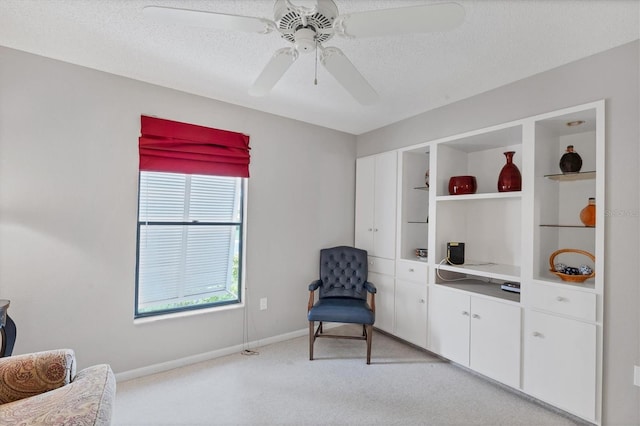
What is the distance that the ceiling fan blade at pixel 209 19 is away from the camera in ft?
3.93

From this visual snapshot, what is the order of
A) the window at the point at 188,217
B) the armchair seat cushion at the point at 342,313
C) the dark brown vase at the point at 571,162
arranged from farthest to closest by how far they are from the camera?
the armchair seat cushion at the point at 342,313 < the window at the point at 188,217 < the dark brown vase at the point at 571,162

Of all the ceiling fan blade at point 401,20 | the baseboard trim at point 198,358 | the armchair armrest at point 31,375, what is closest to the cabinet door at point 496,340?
the baseboard trim at point 198,358

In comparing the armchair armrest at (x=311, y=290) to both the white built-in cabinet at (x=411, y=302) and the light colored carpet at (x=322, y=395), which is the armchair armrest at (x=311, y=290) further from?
the white built-in cabinet at (x=411, y=302)

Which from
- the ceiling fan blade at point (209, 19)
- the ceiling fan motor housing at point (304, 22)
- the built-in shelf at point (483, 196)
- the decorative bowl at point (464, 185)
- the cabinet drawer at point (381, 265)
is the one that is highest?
the ceiling fan motor housing at point (304, 22)

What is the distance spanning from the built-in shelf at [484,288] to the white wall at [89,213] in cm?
190

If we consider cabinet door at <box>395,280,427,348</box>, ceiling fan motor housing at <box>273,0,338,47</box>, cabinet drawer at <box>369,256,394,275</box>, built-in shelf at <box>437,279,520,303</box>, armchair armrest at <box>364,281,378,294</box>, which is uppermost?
ceiling fan motor housing at <box>273,0,338,47</box>

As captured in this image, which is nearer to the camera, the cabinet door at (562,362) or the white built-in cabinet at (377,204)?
the cabinet door at (562,362)

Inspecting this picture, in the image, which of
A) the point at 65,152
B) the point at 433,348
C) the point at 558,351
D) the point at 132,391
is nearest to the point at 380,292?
the point at 433,348

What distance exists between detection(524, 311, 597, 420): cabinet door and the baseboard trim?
7.20ft

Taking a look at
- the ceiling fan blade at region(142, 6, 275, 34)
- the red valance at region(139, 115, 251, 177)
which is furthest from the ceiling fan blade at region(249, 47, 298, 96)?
the red valance at region(139, 115, 251, 177)

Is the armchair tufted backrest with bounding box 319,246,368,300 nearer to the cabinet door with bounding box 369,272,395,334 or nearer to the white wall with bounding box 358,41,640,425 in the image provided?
the cabinet door with bounding box 369,272,395,334

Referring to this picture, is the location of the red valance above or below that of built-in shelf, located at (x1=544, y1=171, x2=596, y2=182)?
above

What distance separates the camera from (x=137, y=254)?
2.59 m

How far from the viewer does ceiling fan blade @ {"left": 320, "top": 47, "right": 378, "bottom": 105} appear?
1.41 m
